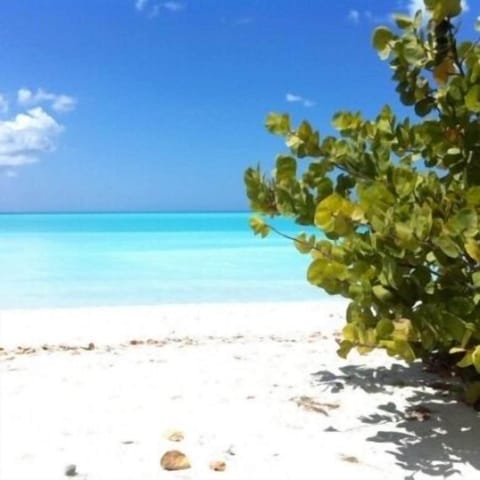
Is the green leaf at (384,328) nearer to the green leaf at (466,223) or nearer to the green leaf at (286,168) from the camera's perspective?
the green leaf at (466,223)

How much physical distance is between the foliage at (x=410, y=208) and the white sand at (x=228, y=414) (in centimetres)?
48

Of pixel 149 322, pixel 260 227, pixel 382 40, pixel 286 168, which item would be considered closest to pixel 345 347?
pixel 286 168

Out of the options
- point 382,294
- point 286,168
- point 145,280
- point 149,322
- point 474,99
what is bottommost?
point 145,280

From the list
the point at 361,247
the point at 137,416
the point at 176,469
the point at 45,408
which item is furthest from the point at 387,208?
the point at 45,408

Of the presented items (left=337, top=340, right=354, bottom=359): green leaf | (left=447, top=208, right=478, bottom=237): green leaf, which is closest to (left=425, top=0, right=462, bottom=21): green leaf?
(left=447, top=208, right=478, bottom=237): green leaf

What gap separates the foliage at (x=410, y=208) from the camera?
2.17 m

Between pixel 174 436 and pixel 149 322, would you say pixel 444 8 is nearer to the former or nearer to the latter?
pixel 174 436

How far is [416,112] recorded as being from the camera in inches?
110

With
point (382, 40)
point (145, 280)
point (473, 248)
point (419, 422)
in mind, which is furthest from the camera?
point (145, 280)

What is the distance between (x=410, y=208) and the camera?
227 centimetres

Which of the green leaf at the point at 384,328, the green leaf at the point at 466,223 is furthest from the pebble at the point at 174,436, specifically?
the green leaf at the point at 466,223

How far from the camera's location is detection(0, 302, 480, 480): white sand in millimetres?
2400

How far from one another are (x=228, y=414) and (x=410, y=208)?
54.4 inches

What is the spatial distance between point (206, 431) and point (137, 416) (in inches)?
15.0
